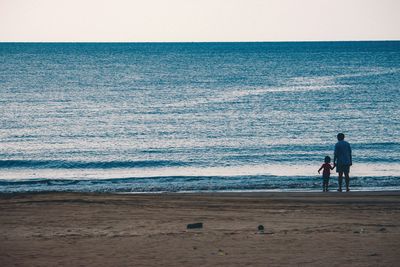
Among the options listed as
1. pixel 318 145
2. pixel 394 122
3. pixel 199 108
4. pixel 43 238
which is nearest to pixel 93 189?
pixel 43 238

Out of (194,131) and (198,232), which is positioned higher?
(194,131)

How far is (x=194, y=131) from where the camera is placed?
136 feet

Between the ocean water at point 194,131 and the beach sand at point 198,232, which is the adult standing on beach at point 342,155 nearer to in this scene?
the beach sand at point 198,232

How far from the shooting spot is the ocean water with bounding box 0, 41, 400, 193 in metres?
25.2

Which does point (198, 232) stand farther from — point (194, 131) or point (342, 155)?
point (194, 131)

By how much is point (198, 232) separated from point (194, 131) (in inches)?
1202

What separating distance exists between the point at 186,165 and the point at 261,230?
1820cm

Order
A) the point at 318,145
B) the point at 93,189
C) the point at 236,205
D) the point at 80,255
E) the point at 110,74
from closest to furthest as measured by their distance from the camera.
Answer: the point at 80,255, the point at 236,205, the point at 93,189, the point at 318,145, the point at 110,74

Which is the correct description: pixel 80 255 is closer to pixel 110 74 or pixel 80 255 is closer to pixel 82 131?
pixel 82 131

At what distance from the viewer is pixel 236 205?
1505 cm

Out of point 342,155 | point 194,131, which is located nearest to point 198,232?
point 342,155

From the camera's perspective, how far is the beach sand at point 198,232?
925 centimetres

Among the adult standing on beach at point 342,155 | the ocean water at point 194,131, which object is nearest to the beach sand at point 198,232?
the adult standing on beach at point 342,155

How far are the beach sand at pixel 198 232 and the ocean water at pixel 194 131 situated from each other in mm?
7441
